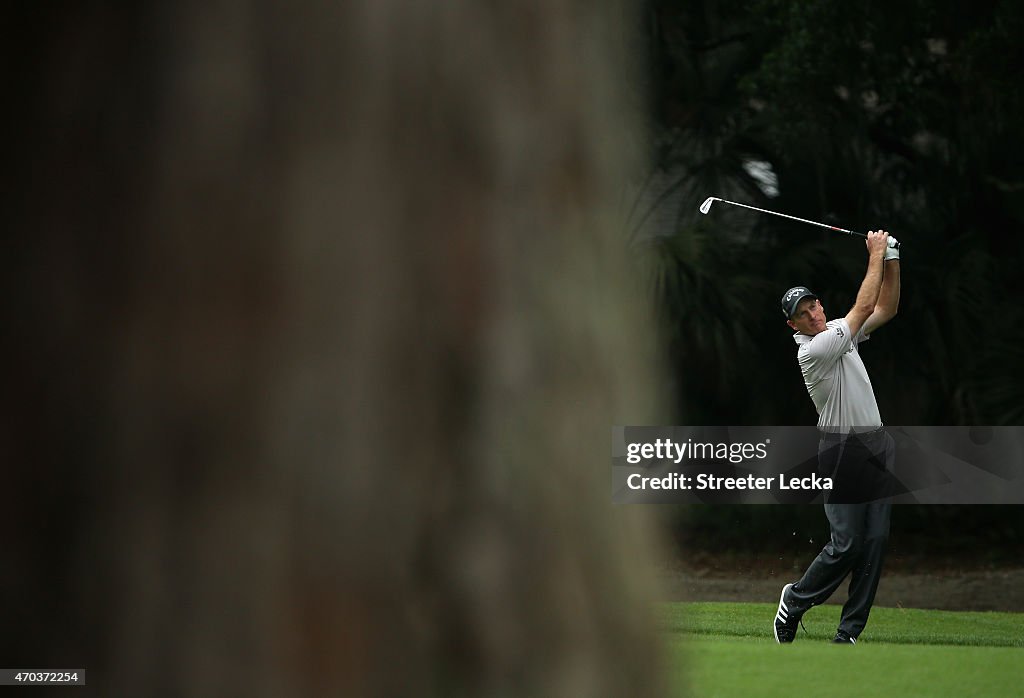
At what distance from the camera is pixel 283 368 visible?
0.47 meters

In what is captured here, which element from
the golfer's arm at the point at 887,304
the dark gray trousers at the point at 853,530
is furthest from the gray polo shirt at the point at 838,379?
the golfer's arm at the point at 887,304

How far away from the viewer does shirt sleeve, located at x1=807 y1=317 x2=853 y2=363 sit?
20.8 feet

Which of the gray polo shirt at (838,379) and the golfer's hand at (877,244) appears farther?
the golfer's hand at (877,244)

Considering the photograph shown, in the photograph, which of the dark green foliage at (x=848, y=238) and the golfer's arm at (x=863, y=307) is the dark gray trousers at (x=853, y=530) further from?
the dark green foliage at (x=848, y=238)

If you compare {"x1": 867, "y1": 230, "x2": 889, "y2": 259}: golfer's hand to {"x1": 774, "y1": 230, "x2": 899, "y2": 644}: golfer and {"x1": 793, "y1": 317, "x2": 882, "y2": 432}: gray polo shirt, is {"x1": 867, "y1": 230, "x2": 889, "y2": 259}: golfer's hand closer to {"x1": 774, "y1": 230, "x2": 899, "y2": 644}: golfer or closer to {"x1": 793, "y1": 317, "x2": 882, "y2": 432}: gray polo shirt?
{"x1": 774, "y1": 230, "x2": 899, "y2": 644}: golfer

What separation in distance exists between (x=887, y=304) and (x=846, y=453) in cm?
82

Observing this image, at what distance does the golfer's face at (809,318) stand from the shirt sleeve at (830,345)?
89 mm

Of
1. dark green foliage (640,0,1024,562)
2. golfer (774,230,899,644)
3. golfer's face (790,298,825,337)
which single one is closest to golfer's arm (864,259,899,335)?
golfer (774,230,899,644)

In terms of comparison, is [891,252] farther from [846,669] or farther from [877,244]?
[846,669]

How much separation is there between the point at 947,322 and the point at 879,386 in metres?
0.74

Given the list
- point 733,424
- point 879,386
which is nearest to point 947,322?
point 879,386

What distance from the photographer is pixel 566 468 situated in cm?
50

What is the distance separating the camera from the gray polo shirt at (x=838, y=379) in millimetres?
6309

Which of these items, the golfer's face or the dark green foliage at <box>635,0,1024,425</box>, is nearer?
the golfer's face
